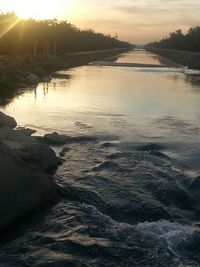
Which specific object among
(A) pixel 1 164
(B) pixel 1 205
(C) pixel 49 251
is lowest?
(C) pixel 49 251

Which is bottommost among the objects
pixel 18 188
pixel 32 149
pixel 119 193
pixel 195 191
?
pixel 195 191

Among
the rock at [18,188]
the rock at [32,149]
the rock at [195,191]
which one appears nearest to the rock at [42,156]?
the rock at [32,149]

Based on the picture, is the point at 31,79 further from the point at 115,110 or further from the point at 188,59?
the point at 188,59

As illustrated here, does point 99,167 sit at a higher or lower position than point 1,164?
lower

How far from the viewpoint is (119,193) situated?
10914 mm

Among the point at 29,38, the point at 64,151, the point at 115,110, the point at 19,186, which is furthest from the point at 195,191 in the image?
the point at 29,38

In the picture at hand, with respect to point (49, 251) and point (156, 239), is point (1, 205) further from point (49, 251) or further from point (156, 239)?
point (156, 239)

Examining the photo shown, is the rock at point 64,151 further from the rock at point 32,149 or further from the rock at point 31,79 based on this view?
the rock at point 31,79

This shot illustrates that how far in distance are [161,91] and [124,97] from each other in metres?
5.19

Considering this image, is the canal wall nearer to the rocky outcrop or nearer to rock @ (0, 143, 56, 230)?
the rocky outcrop

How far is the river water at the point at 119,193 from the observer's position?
26.5ft

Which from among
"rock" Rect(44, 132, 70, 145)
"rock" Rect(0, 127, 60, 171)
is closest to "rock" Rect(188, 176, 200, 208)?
"rock" Rect(0, 127, 60, 171)

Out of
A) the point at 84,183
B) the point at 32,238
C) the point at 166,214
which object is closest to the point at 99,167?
the point at 84,183

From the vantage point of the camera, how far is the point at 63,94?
3034 cm
